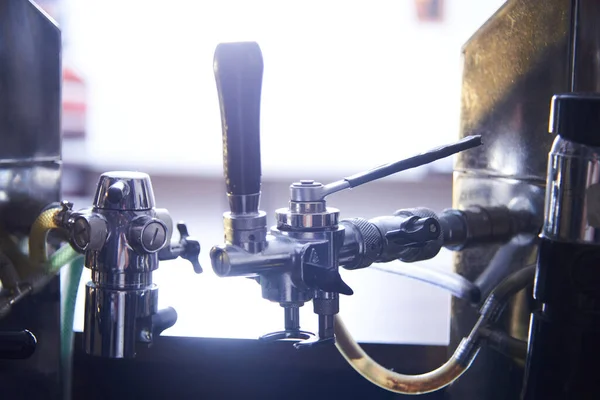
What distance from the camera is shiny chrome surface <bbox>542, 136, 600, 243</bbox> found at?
1.73 feet

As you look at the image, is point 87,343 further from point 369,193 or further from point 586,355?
point 369,193

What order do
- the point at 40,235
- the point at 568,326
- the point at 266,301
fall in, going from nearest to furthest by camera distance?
the point at 568,326 < the point at 40,235 < the point at 266,301

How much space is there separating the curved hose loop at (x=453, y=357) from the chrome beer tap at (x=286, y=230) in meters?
0.12

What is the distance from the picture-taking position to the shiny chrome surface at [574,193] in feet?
1.73

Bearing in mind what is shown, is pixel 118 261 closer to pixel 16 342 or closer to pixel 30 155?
pixel 16 342

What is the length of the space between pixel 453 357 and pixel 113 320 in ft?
1.13

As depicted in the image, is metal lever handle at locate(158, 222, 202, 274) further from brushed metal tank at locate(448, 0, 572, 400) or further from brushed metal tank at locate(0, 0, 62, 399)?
brushed metal tank at locate(448, 0, 572, 400)

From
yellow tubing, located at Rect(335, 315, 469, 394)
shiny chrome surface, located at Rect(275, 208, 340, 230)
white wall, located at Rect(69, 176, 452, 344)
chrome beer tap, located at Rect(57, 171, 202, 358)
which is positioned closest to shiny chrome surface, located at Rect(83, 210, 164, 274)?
chrome beer tap, located at Rect(57, 171, 202, 358)

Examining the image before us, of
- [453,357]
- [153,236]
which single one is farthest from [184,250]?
[453,357]

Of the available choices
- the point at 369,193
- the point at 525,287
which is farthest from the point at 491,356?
the point at 369,193

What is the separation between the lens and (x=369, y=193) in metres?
2.26

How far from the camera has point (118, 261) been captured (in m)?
0.57

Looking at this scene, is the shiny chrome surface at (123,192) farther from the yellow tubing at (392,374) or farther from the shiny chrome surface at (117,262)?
the yellow tubing at (392,374)

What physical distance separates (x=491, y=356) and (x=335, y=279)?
33cm
